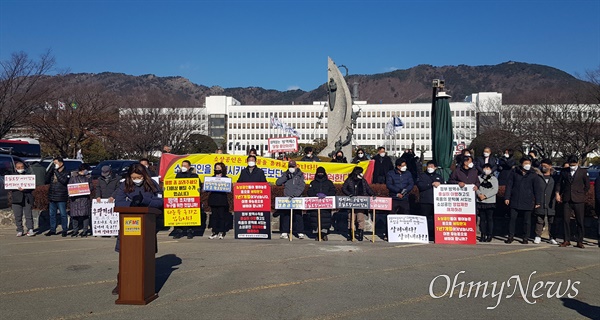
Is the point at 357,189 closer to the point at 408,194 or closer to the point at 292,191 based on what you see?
the point at 408,194

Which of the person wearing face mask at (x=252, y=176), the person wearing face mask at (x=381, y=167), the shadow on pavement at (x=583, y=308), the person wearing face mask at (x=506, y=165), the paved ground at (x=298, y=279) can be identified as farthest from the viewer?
the person wearing face mask at (x=381, y=167)

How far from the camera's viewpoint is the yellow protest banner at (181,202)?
13219mm

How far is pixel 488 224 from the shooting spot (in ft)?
43.3

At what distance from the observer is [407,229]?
12727 mm

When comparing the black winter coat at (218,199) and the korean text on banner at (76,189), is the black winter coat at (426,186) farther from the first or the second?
the korean text on banner at (76,189)

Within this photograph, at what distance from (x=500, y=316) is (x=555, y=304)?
1070 millimetres

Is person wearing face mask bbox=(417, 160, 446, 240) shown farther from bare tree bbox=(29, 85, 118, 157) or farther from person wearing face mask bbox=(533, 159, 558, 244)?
bare tree bbox=(29, 85, 118, 157)

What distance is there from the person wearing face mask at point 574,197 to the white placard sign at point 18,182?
12407 mm

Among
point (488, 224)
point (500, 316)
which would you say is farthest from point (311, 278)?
point (488, 224)

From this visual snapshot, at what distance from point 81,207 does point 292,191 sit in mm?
5149

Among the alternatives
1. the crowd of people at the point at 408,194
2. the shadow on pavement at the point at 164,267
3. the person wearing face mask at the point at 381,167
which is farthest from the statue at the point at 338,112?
the shadow on pavement at the point at 164,267

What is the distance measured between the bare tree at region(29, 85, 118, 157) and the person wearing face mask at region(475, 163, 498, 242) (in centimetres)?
3835

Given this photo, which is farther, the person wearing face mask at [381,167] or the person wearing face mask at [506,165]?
the person wearing face mask at [381,167]

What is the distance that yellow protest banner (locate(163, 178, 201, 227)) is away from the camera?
13.2 metres
